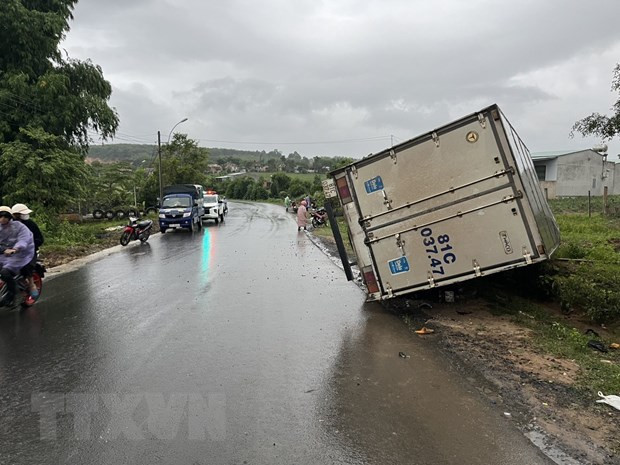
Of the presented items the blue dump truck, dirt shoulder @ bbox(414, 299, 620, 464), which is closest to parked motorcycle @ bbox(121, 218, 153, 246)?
the blue dump truck

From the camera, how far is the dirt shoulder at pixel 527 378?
3500 mm

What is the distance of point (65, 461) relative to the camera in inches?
124

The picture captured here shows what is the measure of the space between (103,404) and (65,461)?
88 cm

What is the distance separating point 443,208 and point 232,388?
390 centimetres

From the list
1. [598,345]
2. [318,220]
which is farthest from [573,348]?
[318,220]

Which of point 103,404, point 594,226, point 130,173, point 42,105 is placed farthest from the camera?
point 130,173

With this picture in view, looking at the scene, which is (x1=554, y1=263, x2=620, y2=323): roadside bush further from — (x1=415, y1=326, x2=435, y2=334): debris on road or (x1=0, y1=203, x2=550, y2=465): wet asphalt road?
(x1=0, y1=203, x2=550, y2=465): wet asphalt road

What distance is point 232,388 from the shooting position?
4.42 meters

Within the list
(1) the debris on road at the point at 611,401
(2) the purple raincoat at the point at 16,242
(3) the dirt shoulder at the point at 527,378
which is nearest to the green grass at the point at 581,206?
→ (3) the dirt shoulder at the point at 527,378

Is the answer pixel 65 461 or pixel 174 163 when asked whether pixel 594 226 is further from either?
pixel 174 163

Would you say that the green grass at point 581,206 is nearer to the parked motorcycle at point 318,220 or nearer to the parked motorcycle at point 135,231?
the parked motorcycle at point 318,220

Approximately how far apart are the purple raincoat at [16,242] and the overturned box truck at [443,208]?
5.08 metres


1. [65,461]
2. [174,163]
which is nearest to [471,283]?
[65,461]

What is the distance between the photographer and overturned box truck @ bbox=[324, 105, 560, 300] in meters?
6.17
